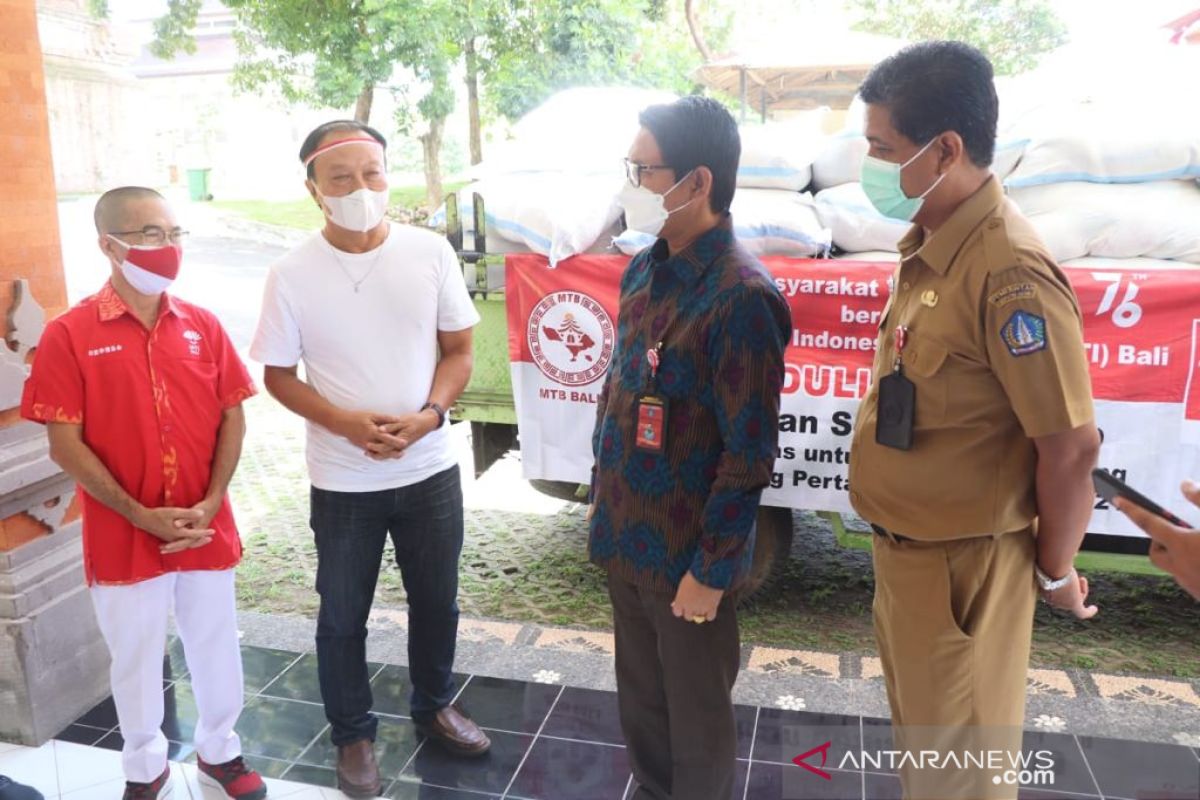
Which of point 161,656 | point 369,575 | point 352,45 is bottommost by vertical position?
point 161,656

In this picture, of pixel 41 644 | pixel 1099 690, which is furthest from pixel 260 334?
pixel 1099 690

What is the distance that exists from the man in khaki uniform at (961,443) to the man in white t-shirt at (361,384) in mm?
1214

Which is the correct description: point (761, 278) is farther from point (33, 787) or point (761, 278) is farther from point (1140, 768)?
point (33, 787)

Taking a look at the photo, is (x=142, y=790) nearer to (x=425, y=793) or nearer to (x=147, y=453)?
(x=425, y=793)

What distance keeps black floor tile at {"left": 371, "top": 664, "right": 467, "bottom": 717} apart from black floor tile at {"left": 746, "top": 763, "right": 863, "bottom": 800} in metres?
1.06

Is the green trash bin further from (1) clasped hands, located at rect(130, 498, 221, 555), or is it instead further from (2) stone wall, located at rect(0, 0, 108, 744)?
(1) clasped hands, located at rect(130, 498, 221, 555)

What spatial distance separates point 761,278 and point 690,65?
1180 cm

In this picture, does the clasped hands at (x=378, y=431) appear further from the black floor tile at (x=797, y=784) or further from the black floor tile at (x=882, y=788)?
the black floor tile at (x=882, y=788)

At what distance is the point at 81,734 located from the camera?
2.84 m

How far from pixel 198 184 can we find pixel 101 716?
1565 centimetres

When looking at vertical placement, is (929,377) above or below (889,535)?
above

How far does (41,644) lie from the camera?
2.78m

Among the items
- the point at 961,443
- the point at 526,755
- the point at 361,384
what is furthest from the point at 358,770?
the point at 961,443

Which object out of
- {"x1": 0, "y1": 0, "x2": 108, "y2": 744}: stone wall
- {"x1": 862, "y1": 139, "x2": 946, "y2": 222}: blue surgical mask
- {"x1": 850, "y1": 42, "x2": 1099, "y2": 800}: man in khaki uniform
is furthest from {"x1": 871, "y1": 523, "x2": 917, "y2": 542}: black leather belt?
{"x1": 0, "y1": 0, "x2": 108, "y2": 744}: stone wall
